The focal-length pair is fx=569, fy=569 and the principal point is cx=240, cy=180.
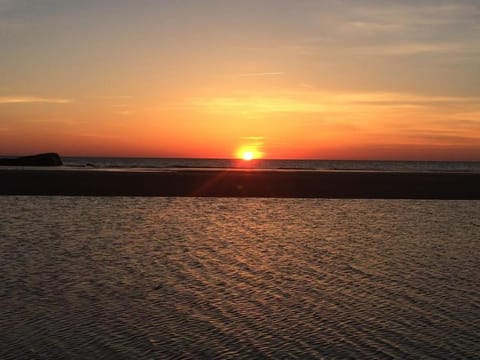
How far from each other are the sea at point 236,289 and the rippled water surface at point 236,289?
0.03 m

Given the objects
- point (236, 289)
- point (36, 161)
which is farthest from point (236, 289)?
point (36, 161)

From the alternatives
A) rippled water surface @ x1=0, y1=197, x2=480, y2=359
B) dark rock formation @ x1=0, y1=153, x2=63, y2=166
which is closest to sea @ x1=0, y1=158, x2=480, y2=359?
rippled water surface @ x1=0, y1=197, x2=480, y2=359

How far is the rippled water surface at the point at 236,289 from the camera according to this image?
8.25m

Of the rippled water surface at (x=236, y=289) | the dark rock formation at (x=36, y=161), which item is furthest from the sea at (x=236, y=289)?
the dark rock formation at (x=36, y=161)

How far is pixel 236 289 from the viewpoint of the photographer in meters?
11.8

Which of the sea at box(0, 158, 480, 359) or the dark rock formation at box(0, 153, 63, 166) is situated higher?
the dark rock formation at box(0, 153, 63, 166)

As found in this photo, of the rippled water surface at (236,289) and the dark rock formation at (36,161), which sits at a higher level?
the dark rock formation at (36,161)

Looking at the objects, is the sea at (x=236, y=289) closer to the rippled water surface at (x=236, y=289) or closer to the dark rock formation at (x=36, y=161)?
the rippled water surface at (x=236, y=289)

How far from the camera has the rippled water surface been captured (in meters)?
8.25

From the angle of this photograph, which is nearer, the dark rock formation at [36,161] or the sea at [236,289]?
the sea at [236,289]

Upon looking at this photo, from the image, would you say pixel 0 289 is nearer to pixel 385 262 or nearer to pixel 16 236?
pixel 16 236

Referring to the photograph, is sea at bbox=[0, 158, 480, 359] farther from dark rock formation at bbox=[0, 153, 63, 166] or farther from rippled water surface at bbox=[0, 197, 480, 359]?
dark rock formation at bbox=[0, 153, 63, 166]

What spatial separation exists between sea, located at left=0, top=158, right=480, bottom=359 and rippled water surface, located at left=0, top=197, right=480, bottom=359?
0.03m

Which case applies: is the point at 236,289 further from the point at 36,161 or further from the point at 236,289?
the point at 36,161
